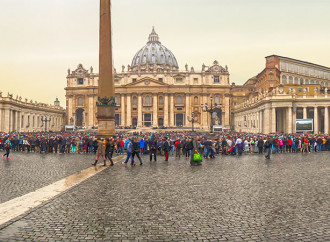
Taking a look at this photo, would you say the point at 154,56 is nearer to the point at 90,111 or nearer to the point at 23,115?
the point at 90,111

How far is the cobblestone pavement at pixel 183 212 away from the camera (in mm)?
4941

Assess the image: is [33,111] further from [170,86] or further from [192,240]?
[192,240]

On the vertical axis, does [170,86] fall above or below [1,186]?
above

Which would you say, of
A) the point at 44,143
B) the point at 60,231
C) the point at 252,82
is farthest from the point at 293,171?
the point at 252,82

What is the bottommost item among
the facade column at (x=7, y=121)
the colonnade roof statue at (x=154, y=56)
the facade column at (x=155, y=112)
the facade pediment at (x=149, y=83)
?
the facade column at (x=7, y=121)

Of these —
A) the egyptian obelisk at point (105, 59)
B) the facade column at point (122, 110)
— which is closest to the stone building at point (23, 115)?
the facade column at point (122, 110)

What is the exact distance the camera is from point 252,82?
8688 cm

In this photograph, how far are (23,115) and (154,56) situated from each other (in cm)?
A: 6103

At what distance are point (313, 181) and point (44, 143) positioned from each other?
59.2 feet

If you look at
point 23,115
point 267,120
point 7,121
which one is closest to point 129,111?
point 23,115

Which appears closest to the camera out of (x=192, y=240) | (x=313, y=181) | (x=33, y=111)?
(x=192, y=240)

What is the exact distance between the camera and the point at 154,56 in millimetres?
115250

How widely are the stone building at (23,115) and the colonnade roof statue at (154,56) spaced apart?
1592 inches

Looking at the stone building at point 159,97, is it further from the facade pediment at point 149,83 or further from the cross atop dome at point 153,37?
the cross atop dome at point 153,37
